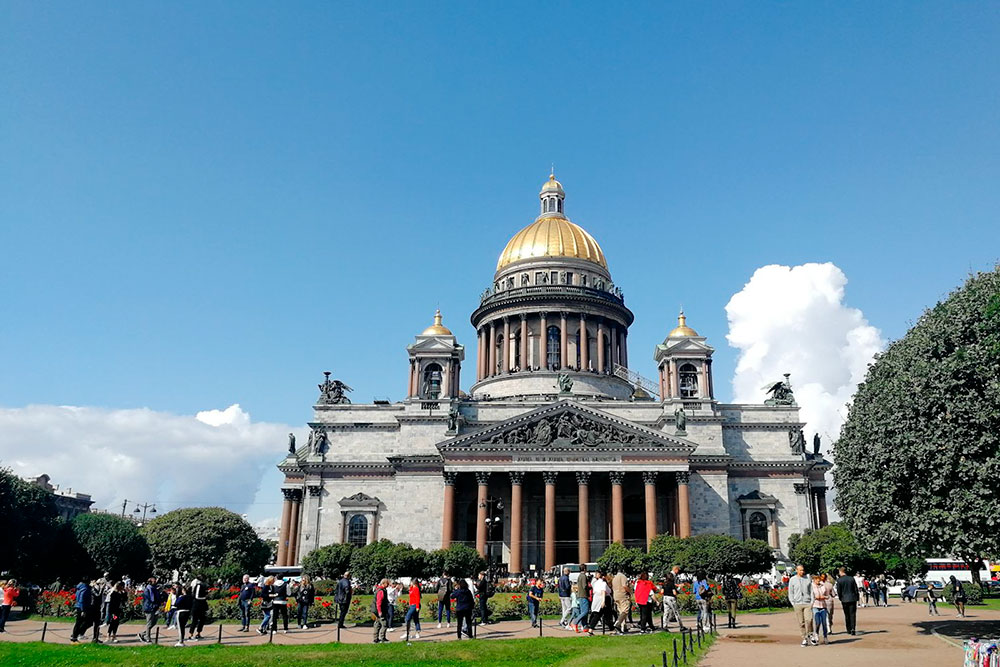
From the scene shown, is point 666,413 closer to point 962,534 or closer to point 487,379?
point 487,379

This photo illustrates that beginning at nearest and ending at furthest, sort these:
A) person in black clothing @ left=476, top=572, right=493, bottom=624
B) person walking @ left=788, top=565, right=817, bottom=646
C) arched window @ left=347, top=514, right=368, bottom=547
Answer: person walking @ left=788, top=565, right=817, bottom=646 < person in black clothing @ left=476, top=572, right=493, bottom=624 < arched window @ left=347, top=514, right=368, bottom=547

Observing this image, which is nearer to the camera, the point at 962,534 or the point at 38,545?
the point at 962,534

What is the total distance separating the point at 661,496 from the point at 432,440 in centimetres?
1816

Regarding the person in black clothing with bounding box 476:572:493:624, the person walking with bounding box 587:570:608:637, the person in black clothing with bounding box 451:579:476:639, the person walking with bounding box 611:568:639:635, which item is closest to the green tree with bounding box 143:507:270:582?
the person in black clothing with bounding box 476:572:493:624

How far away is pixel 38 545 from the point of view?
51.1 metres

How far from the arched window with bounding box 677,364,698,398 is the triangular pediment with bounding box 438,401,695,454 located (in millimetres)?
A: 9375

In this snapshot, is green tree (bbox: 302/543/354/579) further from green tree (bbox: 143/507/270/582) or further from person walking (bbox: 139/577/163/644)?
person walking (bbox: 139/577/163/644)

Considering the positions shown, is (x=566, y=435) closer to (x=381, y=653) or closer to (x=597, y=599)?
(x=597, y=599)

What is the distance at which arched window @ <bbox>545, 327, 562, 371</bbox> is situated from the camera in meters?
70.1

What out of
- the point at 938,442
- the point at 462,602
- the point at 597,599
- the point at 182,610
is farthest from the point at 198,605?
the point at 938,442

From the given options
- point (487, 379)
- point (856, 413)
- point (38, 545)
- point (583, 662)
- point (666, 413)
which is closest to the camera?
point (583, 662)

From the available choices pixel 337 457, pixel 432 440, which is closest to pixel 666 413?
pixel 432 440

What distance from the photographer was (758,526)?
5797 cm

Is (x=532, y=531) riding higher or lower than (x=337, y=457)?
lower
